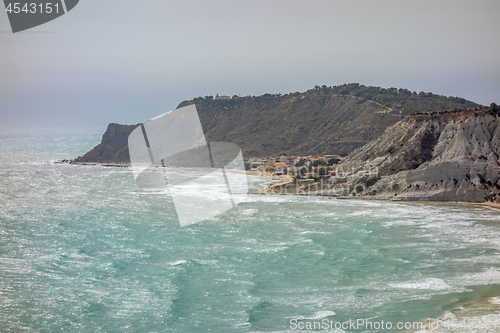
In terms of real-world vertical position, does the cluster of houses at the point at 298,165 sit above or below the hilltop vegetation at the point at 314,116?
below

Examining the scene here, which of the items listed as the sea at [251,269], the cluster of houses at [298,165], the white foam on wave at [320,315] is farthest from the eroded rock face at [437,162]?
the white foam on wave at [320,315]

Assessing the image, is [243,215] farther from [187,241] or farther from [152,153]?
[152,153]

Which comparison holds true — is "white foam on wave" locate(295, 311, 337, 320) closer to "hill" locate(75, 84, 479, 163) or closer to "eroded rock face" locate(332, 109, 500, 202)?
"eroded rock face" locate(332, 109, 500, 202)

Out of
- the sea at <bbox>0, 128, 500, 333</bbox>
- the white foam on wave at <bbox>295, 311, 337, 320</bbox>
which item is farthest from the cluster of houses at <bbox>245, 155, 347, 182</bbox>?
the white foam on wave at <bbox>295, 311, 337, 320</bbox>

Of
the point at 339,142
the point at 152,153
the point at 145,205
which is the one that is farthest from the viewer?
the point at 152,153

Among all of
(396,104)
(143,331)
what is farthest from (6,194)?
(396,104)

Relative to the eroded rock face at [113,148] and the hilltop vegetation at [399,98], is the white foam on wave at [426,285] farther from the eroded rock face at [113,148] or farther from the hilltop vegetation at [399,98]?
the eroded rock face at [113,148]

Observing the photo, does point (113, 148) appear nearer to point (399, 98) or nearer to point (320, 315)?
point (399, 98)
